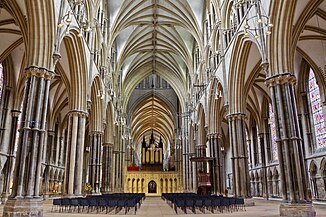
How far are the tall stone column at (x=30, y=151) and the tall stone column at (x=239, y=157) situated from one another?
10.9 m

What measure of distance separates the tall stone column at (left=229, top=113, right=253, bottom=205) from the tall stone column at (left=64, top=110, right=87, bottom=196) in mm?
9239

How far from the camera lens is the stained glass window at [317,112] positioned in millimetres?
19375

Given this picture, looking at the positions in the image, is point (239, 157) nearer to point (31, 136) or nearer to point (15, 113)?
point (31, 136)

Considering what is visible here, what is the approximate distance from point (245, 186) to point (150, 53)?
2481cm

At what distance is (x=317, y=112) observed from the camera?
20047 mm

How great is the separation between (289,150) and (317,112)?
10836mm

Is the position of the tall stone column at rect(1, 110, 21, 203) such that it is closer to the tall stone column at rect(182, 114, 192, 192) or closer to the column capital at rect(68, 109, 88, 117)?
the column capital at rect(68, 109, 88, 117)

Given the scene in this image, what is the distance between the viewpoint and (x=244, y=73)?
18.0 m

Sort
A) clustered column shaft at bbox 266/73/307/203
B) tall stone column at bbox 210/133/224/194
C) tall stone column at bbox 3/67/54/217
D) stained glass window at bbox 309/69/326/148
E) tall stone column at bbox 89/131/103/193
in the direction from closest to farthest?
tall stone column at bbox 3/67/54/217, clustered column shaft at bbox 266/73/307/203, stained glass window at bbox 309/69/326/148, tall stone column at bbox 89/131/103/193, tall stone column at bbox 210/133/224/194

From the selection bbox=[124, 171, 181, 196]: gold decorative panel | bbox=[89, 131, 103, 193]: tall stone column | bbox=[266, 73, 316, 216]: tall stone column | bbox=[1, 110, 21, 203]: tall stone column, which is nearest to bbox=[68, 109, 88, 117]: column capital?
bbox=[89, 131, 103, 193]: tall stone column

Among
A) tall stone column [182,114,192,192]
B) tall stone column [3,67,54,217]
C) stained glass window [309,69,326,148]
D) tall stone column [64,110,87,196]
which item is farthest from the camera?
tall stone column [182,114,192,192]

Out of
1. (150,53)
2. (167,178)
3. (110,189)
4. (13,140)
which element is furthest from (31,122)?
(167,178)

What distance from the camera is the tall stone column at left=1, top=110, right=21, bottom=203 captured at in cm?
1953

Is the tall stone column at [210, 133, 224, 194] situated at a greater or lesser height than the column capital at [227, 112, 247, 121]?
lesser
